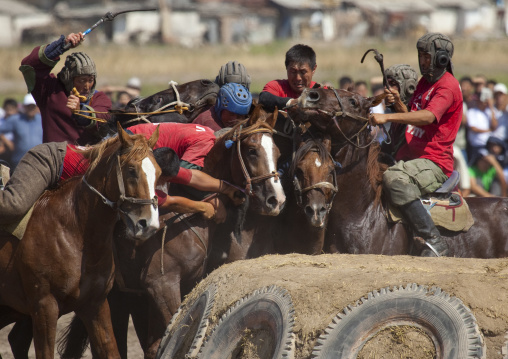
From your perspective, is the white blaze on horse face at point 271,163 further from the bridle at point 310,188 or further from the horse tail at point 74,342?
the horse tail at point 74,342

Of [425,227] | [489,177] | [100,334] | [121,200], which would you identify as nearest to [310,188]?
[425,227]

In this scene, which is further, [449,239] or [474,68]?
[474,68]

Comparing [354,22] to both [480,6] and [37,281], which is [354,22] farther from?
[37,281]

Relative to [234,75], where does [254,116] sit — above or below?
below

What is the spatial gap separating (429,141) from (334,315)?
2.95 meters

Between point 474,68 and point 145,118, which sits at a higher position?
point 145,118

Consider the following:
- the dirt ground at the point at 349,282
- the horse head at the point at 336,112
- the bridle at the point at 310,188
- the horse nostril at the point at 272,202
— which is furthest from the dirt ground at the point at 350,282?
the horse head at the point at 336,112

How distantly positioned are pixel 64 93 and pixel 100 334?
2.56 m

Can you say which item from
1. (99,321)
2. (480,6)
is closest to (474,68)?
(99,321)

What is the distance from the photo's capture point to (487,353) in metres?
4.57

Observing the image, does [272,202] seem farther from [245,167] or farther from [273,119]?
[273,119]

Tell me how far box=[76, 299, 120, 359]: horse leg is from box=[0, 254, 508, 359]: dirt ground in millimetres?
707

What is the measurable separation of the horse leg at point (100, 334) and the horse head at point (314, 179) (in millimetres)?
1868

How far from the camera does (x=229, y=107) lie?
7184 mm
